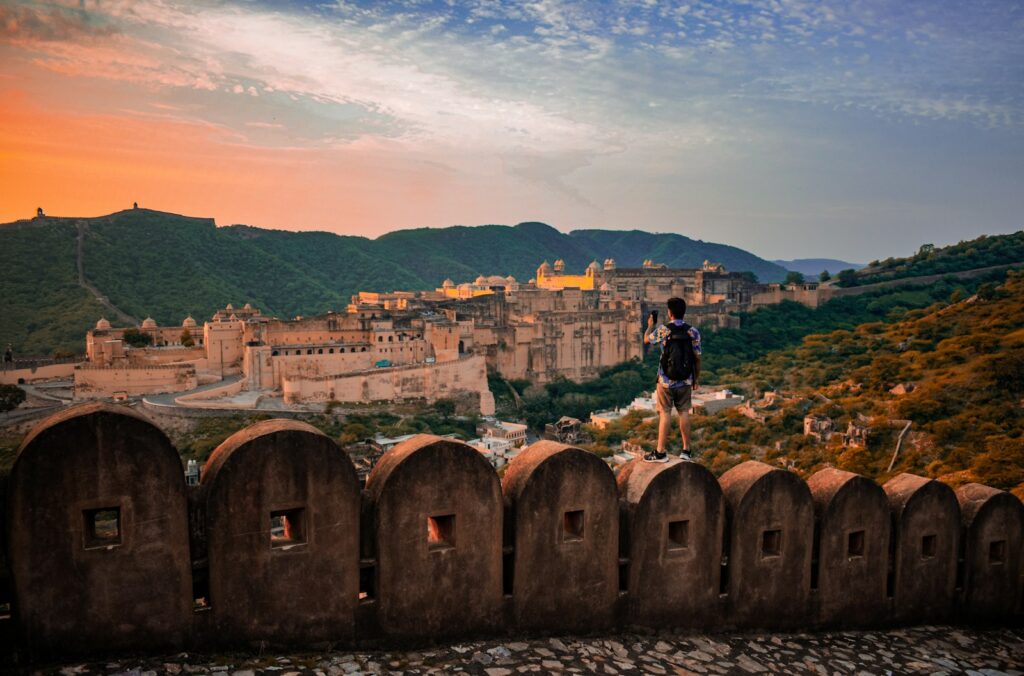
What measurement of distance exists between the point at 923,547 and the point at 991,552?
809mm

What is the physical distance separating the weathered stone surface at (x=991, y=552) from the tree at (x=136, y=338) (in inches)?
1315

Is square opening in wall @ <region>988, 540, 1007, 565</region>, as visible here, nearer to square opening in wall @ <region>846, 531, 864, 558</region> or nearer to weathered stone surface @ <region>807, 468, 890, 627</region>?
weathered stone surface @ <region>807, 468, 890, 627</region>

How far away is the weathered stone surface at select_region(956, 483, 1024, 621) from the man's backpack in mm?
2762

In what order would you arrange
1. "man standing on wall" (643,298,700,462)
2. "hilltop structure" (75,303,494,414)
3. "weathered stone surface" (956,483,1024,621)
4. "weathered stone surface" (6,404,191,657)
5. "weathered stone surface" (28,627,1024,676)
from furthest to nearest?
1. "hilltop structure" (75,303,494,414)
2. "weathered stone surface" (956,483,1024,621)
3. "man standing on wall" (643,298,700,462)
4. "weathered stone surface" (28,627,1024,676)
5. "weathered stone surface" (6,404,191,657)

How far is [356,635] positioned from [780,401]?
25141 mm

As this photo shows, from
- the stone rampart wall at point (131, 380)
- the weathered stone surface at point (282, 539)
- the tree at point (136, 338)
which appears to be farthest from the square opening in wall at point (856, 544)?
the tree at point (136, 338)

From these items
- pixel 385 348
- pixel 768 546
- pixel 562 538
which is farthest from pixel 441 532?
pixel 385 348

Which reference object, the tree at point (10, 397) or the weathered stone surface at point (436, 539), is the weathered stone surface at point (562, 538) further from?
the tree at point (10, 397)

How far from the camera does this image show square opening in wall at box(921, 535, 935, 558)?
235 inches

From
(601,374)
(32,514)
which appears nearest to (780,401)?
(601,374)

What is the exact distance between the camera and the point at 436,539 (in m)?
4.56

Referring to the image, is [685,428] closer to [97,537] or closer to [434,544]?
[434,544]

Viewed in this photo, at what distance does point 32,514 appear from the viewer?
3455 mm

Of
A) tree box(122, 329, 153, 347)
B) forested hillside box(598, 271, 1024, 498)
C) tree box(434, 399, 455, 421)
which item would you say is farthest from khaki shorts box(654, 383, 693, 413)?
tree box(122, 329, 153, 347)
